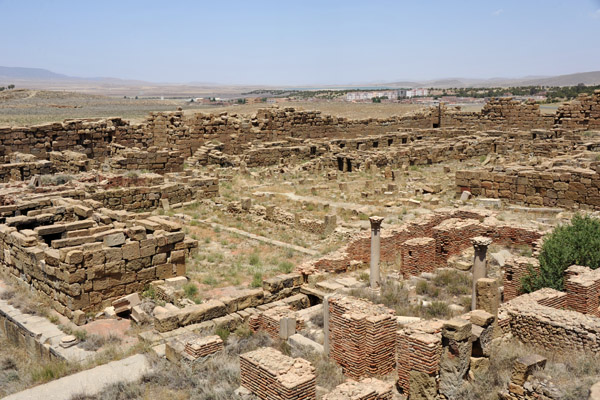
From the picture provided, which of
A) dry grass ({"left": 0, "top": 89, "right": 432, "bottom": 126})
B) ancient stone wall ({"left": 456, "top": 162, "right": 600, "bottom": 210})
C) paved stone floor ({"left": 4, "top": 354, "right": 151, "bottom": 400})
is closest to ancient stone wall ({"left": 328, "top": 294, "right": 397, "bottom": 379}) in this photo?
paved stone floor ({"left": 4, "top": 354, "right": 151, "bottom": 400})

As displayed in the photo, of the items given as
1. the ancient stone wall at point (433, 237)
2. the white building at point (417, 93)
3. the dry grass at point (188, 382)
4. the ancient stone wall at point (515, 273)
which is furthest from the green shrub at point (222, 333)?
the white building at point (417, 93)

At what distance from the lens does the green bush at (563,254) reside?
36.2 feet

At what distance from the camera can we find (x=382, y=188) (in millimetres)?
21750

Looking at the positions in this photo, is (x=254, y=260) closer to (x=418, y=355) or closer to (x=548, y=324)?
(x=418, y=355)

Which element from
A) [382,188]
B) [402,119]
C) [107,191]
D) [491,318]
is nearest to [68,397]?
[491,318]

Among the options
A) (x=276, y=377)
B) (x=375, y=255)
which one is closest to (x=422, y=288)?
(x=375, y=255)

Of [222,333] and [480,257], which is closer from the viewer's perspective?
[222,333]

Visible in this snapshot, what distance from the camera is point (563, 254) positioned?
444 inches

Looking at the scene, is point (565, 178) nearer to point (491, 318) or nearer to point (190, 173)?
point (491, 318)

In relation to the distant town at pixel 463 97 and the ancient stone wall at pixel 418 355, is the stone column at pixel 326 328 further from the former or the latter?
the distant town at pixel 463 97

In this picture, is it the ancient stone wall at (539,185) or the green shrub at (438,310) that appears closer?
the green shrub at (438,310)

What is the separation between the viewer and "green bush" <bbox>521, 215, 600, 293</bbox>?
11023 mm

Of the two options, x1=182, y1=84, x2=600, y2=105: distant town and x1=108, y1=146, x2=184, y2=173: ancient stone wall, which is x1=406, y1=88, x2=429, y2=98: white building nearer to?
x1=182, y1=84, x2=600, y2=105: distant town

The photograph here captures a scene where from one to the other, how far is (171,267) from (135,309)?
184 centimetres
